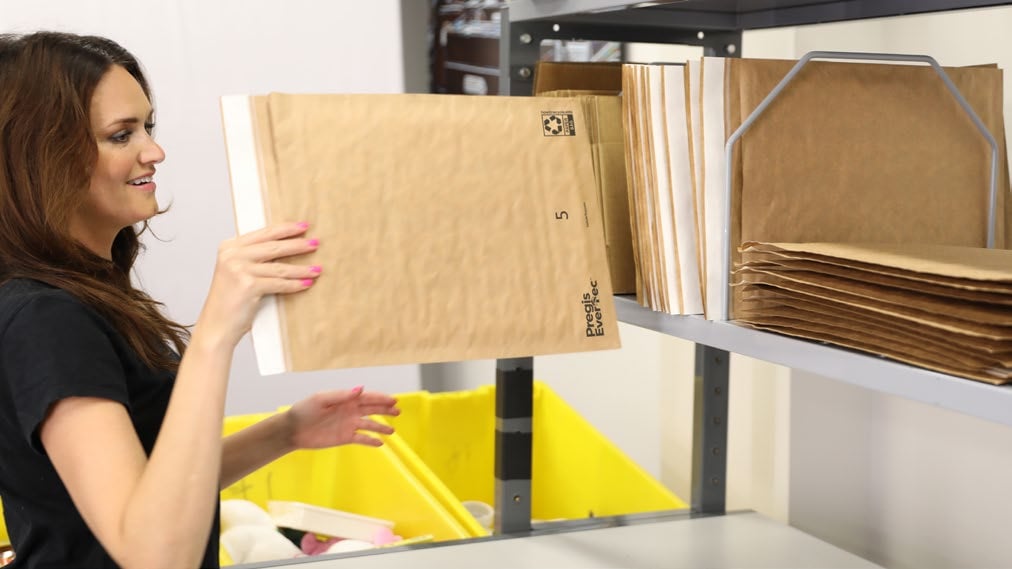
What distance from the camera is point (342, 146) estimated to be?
95 centimetres

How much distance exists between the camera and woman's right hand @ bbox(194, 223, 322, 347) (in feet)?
2.95

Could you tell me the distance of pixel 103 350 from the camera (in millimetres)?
1008

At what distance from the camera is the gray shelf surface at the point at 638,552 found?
4.64 ft

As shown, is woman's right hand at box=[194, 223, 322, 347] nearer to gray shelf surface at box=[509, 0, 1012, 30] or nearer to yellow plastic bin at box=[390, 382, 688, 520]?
gray shelf surface at box=[509, 0, 1012, 30]

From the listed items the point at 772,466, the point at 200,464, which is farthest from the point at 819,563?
the point at 200,464

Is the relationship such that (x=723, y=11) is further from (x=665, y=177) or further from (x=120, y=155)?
(x=120, y=155)

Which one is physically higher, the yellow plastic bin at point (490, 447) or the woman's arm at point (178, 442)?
the woman's arm at point (178, 442)

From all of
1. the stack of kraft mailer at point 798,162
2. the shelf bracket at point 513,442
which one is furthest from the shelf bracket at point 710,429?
the stack of kraft mailer at point 798,162

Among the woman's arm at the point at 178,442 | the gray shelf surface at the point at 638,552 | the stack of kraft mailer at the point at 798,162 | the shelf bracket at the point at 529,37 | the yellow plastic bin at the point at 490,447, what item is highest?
the shelf bracket at the point at 529,37

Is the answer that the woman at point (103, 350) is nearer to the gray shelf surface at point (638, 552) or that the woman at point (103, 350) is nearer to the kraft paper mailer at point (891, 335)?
the gray shelf surface at point (638, 552)

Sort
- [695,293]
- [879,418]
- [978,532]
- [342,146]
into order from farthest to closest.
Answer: [879,418] → [978,532] → [695,293] → [342,146]

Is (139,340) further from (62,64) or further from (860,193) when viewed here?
(860,193)

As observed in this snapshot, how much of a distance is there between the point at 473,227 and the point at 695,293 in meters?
0.26

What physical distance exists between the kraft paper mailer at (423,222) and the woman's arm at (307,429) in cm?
43
